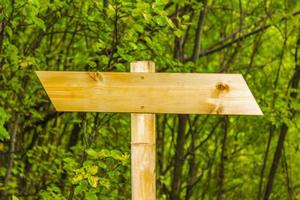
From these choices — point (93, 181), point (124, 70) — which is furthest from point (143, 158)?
point (124, 70)

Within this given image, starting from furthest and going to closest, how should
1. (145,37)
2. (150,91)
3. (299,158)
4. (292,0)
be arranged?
(299,158) < (292,0) < (145,37) < (150,91)

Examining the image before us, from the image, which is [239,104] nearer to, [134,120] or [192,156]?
[134,120]

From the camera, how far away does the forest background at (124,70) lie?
4.92 meters

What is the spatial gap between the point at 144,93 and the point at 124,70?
7.69ft

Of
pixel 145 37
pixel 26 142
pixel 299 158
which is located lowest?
pixel 299 158

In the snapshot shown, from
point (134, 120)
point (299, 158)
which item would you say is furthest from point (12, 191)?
point (299, 158)

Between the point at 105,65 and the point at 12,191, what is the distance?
360cm

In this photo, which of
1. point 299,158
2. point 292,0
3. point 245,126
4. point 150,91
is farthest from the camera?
point 299,158

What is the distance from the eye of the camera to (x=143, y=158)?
10.9 feet

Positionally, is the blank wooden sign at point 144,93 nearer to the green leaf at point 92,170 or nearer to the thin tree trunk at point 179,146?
the green leaf at point 92,170

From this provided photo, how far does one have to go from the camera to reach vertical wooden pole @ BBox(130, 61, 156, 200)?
3.29 meters

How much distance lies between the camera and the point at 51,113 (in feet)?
27.8

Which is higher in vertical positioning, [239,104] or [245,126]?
[239,104]

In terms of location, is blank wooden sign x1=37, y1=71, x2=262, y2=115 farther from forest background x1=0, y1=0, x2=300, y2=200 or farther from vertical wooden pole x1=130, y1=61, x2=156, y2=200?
forest background x1=0, y1=0, x2=300, y2=200
